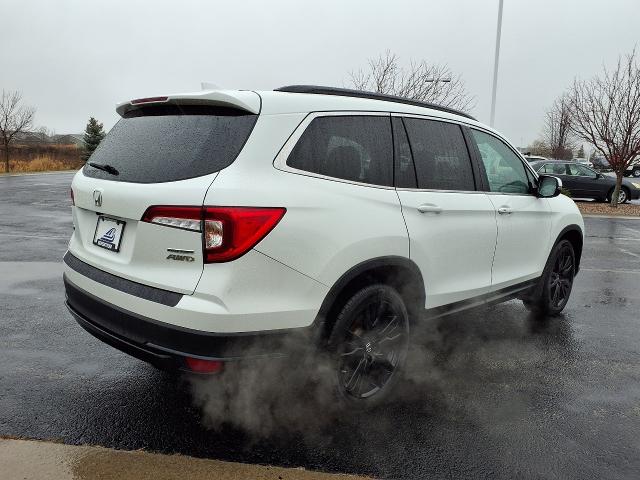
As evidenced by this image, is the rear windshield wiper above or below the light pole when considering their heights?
below

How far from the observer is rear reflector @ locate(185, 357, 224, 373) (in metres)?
2.40

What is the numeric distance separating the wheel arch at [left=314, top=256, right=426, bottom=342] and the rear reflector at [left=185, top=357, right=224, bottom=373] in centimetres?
54

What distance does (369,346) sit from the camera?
10.0 ft

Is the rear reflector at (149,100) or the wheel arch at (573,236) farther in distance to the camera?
the wheel arch at (573,236)

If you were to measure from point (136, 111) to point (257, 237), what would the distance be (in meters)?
1.30

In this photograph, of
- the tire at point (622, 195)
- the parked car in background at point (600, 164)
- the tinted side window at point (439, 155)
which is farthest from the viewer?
the parked car in background at point (600, 164)

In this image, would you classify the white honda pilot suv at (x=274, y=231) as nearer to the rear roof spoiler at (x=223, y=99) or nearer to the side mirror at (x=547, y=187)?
the rear roof spoiler at (x=223, y=99)

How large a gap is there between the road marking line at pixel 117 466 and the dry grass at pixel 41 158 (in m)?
36.2

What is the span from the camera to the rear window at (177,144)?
252 centimetres

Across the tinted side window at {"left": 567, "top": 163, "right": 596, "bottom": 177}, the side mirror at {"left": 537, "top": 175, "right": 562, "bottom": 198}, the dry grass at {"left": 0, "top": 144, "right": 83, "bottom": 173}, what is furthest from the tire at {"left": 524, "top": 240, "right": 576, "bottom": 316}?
the dry grass at {"left": 0, "top": 144, "right": 83, "bottom": 173}

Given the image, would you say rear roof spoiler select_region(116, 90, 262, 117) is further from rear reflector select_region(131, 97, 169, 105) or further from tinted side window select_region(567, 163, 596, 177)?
tinted side window select_region(567, 163, 596, 177)

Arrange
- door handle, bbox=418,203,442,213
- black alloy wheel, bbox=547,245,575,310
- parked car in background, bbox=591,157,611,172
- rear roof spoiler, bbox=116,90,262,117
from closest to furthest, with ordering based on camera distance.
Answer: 1. rear roof spoiler, bbox=116,90,262,117
2. door handle, bbox=418,203,442,213
3. black alloy wheel, bbox=547,245,575,310
4. parked car in background, bbox=591,157,611,172

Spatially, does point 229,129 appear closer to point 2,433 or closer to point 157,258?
point 157,258

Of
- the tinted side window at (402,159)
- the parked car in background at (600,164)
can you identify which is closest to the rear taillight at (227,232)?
the tinted side window at (402,159)
